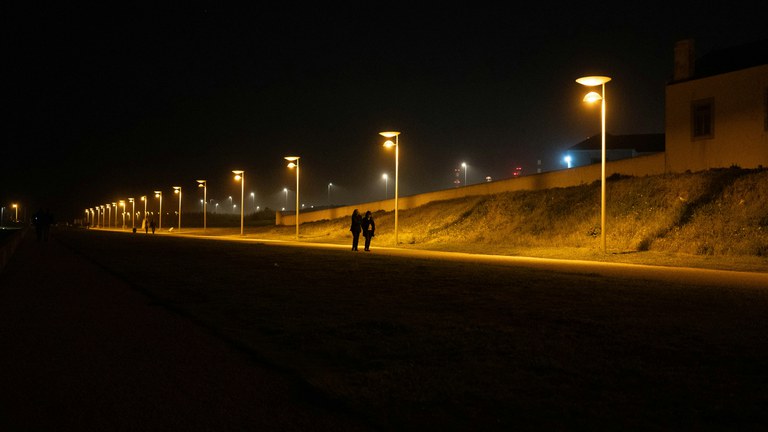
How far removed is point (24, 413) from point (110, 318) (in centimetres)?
535

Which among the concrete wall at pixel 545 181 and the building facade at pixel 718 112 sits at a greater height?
the building facade at pixel 718 112

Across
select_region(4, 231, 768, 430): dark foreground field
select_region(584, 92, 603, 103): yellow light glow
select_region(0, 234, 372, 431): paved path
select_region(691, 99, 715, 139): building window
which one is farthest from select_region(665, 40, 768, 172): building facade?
select_region(0, 234, 372, 431): paved path

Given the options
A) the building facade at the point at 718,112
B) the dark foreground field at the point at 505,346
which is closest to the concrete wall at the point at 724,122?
the building facade at the point at 718,112

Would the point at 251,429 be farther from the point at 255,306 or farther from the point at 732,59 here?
the point at 732,59

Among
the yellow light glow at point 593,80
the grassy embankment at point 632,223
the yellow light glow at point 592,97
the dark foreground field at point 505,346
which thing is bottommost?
the dark foreground field at point 505,346

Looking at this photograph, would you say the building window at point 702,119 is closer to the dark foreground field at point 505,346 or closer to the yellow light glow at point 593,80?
the yellow light glow at point 593,80

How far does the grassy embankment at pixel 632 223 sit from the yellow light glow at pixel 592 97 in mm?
5630

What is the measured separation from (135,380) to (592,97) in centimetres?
2260

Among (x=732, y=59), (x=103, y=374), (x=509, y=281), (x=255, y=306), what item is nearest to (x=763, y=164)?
(x=732, y=59)

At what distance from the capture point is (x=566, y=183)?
137 ft

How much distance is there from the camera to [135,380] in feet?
22.3

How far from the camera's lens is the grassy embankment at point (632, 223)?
25094 mm

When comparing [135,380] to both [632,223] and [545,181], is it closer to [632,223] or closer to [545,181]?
[632,223]

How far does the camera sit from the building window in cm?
3372
